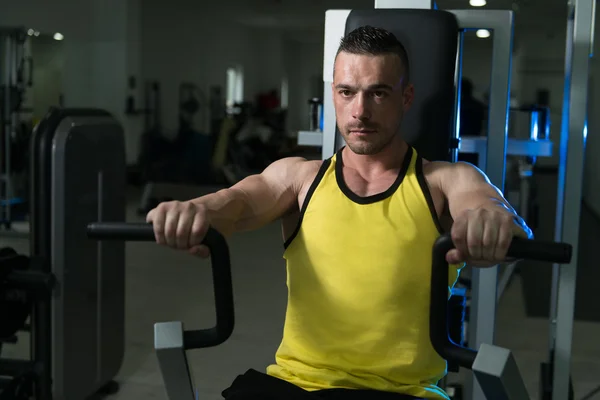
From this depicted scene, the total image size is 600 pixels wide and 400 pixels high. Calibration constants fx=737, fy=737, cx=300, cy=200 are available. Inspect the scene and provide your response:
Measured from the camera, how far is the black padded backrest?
1.52m

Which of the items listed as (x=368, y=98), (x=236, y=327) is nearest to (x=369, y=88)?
(x=368, y=98)

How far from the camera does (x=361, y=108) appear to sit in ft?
4.02

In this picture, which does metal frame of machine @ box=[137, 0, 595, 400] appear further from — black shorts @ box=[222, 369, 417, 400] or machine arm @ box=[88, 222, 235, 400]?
machine arm @ box=[88, 222, 235, 400]

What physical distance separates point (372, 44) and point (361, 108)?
0.11m

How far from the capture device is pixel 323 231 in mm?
1250

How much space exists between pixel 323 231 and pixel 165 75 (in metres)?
8.04

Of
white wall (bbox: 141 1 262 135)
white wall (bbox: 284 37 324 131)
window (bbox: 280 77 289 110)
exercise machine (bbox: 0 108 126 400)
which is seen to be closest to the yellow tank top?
exercise machine (bbox: 0 108 126 400)

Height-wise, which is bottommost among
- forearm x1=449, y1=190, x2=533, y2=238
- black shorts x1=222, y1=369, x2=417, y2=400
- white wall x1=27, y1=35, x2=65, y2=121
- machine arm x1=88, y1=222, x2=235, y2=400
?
black shorts x1=222, y1=369, x2=417, y2=400

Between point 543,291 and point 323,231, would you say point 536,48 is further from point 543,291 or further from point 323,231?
point 323,231

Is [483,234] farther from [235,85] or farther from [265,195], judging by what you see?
[235,85]

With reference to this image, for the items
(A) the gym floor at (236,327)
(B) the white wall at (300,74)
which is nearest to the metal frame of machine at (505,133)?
(A) the gym floor at (236,327)

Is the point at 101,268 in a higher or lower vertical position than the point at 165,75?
lower

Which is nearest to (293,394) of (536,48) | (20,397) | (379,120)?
(379,120)

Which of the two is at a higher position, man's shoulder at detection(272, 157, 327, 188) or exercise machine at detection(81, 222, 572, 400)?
man's shoulder at detection(272, 157, 327, 188)
